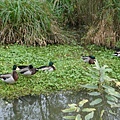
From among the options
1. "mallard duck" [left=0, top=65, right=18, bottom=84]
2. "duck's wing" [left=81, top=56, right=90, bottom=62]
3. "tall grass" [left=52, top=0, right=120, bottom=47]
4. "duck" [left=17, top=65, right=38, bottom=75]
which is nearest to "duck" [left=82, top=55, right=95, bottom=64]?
"duck's wing" [left=81, top=56, right=90, bottom=62]

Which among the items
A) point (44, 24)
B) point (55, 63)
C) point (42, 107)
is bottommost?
point (42, 107)

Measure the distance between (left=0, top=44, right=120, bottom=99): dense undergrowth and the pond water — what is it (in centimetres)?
16

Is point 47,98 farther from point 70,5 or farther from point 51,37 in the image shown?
point 70,5

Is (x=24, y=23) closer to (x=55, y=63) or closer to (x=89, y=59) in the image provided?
(x=55, y=63)

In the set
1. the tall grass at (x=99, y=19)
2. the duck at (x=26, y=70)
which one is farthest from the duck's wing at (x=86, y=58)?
the duck at (x=26, y=70)

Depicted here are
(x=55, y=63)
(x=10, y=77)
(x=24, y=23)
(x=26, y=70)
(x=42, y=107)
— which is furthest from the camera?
(x=24, y=23)

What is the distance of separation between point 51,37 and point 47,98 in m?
2.80

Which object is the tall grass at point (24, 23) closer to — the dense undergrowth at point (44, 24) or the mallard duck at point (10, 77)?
the dense undergrowth at point (44, 24)

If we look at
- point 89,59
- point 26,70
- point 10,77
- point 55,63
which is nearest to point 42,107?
point 10,77

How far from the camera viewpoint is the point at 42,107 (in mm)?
4691

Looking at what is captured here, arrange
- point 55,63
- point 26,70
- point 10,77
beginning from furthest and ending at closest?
point 55,63, point 26,70, point 10,77

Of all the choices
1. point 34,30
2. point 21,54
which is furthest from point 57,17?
point 21,54

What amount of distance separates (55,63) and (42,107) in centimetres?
170

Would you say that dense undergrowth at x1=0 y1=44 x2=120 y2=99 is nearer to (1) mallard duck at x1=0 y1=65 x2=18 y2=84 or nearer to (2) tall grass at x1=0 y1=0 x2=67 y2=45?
(1) mallard duck at x1=0 y1=65 x2=18 y2=84
